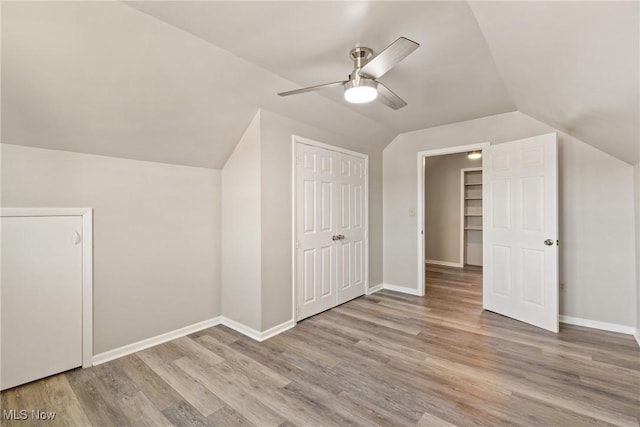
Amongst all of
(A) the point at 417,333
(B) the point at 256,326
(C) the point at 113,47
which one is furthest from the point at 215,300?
(C) the point at 113,47

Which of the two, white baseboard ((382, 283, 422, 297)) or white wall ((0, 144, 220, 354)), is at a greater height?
white wall ((0, 144, 220, 354))

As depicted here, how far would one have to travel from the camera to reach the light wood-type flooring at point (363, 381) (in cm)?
176

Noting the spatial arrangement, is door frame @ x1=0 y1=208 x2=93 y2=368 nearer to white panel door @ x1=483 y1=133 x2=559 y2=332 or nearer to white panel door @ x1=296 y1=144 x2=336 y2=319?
white panel door @ x1=296 y1=144 x2=336 y2=319

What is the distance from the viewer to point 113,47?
180 centimetres

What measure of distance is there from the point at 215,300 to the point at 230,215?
39.0 inches

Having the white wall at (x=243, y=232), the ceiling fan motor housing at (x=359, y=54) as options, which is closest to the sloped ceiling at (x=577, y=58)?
the ceiling fan motor housing at (x=359, y=54)

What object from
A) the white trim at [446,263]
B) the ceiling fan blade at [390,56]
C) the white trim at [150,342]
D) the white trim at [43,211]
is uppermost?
the ceiling fan blade at [390,56]

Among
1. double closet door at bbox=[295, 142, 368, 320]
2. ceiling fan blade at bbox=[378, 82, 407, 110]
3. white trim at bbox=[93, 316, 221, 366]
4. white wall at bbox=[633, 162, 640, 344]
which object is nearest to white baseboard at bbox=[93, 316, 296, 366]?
white trim at bbox=[93, 316, 221, 366]

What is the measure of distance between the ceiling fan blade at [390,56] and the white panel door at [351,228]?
1864 millimetres

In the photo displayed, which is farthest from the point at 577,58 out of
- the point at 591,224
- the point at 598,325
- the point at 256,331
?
the point at 256,331

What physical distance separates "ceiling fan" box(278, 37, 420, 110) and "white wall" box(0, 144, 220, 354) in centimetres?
171

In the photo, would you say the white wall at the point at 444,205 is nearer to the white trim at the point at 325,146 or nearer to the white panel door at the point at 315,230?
the white trim at the point at 325,146

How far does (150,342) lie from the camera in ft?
8.82

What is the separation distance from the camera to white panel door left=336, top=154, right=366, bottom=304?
12.4 ft
